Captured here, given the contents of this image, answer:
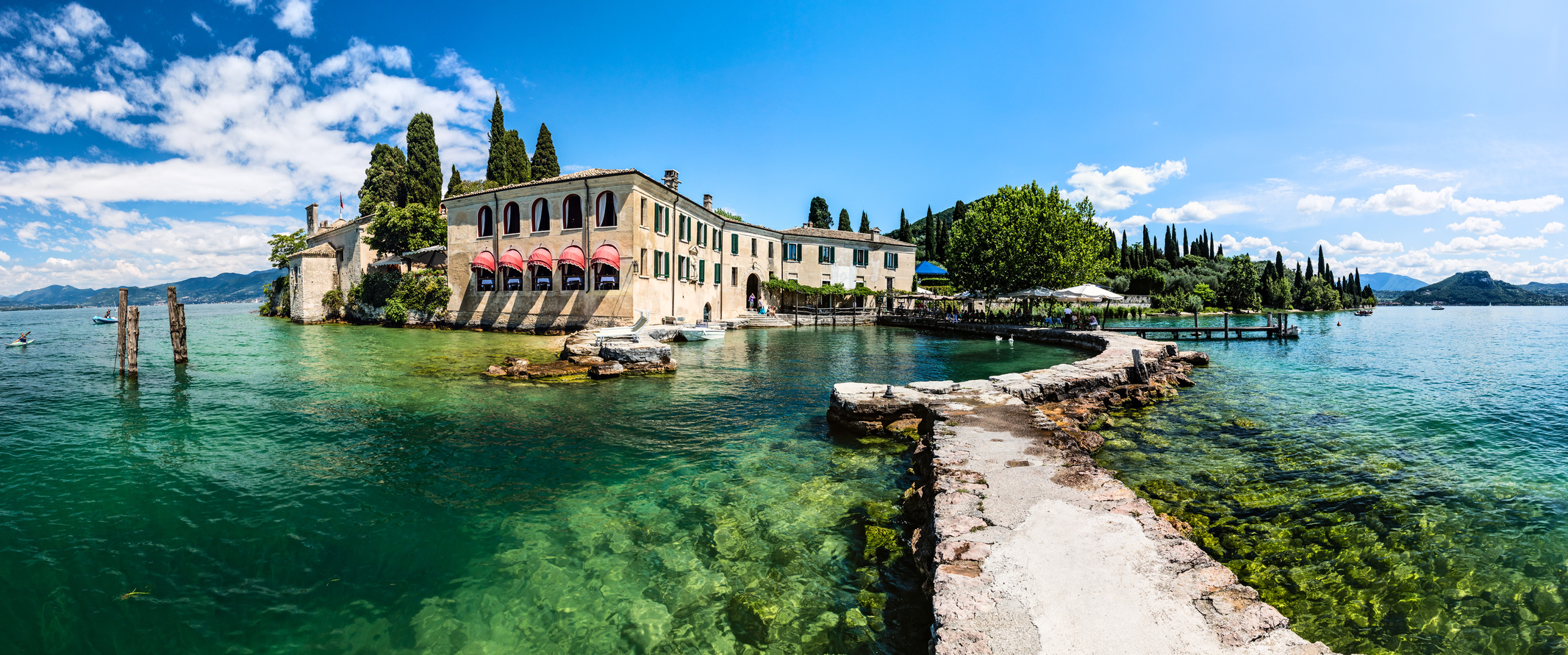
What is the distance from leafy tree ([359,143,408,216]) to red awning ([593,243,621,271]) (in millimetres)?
24255

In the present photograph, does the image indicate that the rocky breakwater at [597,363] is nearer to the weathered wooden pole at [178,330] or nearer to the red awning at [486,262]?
the weathered wooden pole at [178,330]

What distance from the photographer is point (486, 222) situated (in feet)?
101

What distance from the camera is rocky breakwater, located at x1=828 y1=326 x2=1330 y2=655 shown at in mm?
2891

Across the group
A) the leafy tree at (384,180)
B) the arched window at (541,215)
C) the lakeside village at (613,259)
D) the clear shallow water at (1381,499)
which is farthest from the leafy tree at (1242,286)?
the leafy tree at (384,180)

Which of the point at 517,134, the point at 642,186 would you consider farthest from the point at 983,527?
the point at 517,134

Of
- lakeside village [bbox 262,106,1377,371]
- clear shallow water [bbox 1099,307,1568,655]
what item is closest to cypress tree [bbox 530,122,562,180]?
lakeside village [bbox 262,106,1377,371]

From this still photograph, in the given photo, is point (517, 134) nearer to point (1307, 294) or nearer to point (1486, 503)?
point (1486, 503)

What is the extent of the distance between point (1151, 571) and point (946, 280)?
168ft

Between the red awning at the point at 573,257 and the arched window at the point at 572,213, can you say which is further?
the arched window at the point at 572,213

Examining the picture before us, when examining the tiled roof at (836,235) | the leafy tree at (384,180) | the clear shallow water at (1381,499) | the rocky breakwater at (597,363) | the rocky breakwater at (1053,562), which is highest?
the leafy tree at (384,180)

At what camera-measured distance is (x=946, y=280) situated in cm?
5269

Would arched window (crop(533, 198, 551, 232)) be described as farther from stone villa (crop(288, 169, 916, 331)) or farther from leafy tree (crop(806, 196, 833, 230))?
leafy tree (crop(806, 196, 833, 230))

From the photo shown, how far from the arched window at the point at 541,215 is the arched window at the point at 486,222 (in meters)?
3.17

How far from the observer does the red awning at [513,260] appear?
95.3ft
